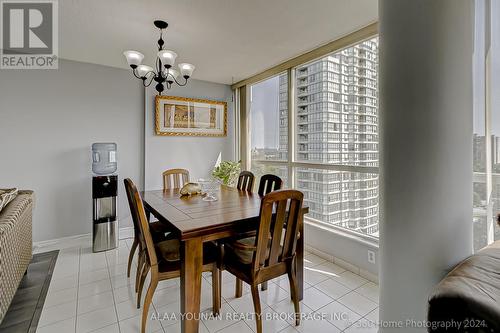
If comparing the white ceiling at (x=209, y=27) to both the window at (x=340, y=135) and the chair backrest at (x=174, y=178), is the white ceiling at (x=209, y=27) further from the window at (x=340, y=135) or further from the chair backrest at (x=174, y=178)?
the chair backrest at (x=174, y=178)

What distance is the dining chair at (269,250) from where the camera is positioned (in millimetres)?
1638

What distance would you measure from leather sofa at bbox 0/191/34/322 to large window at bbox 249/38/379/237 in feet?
9.71

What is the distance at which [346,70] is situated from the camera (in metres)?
A: 2.88

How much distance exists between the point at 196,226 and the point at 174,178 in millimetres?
1924

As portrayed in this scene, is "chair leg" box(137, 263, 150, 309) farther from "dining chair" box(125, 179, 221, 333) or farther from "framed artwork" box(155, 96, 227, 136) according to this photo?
"framed artwork" box(155, 96, 227, 136)

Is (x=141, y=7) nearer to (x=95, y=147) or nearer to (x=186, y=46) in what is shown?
(x=186, y=46)

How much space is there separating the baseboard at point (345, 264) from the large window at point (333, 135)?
37 cm

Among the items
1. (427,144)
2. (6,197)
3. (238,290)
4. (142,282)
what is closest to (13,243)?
(6,197)

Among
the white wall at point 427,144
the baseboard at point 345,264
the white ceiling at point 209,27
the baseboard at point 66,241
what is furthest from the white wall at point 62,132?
the white wall at point 427,144

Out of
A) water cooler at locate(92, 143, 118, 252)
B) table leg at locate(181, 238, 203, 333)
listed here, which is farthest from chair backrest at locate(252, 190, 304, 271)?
water cooler at locate(92, 143, 118, 252)

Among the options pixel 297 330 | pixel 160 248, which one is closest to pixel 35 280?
pixel 160 248

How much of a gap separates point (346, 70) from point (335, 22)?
0.59m

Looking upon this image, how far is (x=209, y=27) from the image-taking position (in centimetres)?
252

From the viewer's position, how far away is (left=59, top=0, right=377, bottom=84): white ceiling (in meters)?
2.15
